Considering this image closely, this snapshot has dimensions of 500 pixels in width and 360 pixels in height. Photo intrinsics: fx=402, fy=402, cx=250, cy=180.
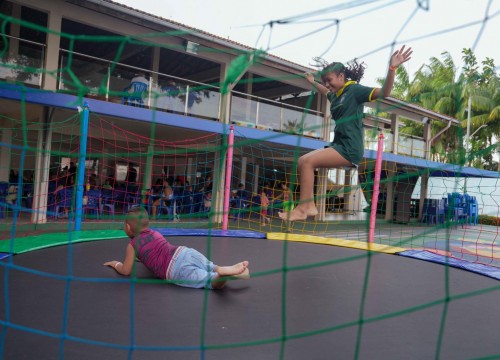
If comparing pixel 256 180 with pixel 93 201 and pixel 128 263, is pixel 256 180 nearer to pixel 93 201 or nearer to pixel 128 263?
pixel 93 201

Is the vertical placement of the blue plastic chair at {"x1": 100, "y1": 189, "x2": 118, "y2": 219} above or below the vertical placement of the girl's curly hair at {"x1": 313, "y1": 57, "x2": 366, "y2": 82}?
below

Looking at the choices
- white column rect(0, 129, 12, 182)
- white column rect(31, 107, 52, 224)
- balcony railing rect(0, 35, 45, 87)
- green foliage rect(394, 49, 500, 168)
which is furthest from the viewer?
green foliage rect(394, 49, 500, 168)

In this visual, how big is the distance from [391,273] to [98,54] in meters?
7.80

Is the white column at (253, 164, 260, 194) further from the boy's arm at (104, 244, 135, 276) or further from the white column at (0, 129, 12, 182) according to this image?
the boy's arm at (104, 244, 135, 276)

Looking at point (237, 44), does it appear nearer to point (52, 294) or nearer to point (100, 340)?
point (52, 294)

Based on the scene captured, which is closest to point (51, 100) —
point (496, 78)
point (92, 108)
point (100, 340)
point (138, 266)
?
point (92, 108)

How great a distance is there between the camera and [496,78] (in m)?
15.1

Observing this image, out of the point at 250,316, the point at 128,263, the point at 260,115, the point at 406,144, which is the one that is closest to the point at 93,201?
the point at 260,115

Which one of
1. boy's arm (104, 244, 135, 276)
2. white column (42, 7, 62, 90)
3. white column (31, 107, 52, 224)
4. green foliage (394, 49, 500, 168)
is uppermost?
green foliage (394, 49, 500, 168)

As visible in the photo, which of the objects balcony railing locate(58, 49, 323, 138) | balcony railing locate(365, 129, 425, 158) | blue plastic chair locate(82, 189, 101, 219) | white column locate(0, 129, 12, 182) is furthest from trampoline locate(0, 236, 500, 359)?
balcony railing locate(365, 129, 425, 158)

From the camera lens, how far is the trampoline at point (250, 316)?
1400mm

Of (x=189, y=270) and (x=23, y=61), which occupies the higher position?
(x=23, y=61)

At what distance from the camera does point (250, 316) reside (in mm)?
1851

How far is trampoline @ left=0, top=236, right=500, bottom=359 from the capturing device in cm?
140
